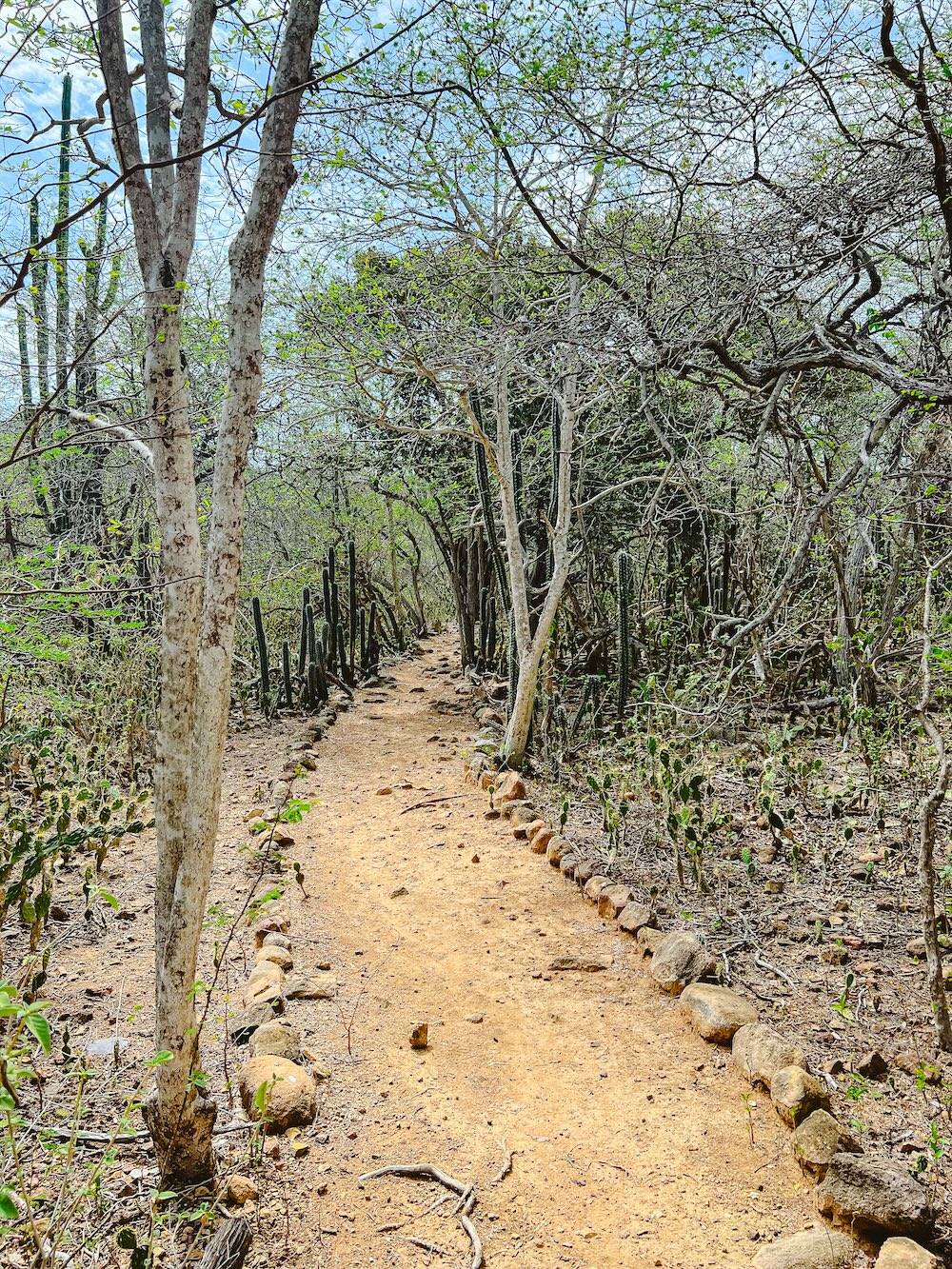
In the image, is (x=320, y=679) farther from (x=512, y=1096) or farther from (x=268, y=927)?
(x=512, y=1096)

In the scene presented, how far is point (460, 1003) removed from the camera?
3.80m

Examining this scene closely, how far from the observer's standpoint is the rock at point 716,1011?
3297mm

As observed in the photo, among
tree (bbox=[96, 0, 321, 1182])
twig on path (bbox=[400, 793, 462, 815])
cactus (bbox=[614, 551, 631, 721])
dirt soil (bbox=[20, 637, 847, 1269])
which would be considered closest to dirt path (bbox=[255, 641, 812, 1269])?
dirt soil (bbox=[20, 637, 847, 1269])

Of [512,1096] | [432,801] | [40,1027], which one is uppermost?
[40,1027]

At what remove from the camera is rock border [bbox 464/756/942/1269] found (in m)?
2.26

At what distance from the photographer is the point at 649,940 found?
4.05 meters

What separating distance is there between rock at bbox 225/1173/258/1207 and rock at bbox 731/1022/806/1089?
1.69 meters

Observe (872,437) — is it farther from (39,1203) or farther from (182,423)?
(39,1203)

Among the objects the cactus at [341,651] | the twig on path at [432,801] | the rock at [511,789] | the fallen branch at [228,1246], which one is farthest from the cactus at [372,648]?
the fallen branch at [228,1246]

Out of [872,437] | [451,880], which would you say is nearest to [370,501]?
[451,880]

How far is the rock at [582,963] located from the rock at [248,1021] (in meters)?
1.29

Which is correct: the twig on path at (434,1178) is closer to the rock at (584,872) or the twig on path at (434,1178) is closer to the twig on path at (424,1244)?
the twig on path at (424,1244)

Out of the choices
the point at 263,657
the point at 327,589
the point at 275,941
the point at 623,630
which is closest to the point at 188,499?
the point at 275,941

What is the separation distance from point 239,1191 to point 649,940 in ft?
7.04
